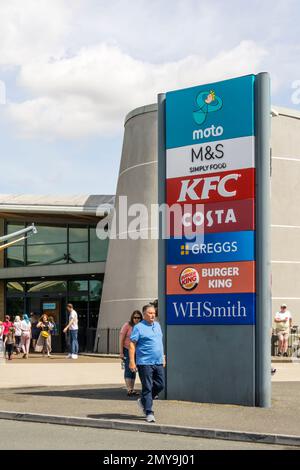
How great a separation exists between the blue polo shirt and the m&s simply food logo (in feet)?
13.7

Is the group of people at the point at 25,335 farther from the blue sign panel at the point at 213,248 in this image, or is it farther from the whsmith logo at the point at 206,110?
the whsmith logo at the point at 206,110

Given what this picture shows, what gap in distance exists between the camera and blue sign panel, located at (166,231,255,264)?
13.3 metres

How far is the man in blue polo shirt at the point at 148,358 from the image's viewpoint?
11430mm

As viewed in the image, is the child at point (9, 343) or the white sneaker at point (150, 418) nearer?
the white sneaker at point (150, 418)

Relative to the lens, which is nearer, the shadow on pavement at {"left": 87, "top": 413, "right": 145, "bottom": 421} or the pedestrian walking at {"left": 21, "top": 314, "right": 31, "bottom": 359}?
the shadow on pavement at {"left": 87, "top": 413, "right": 145, "bottom": 421}

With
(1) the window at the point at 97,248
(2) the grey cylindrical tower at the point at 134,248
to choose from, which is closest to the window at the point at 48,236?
(1) the window at the point at 97,248

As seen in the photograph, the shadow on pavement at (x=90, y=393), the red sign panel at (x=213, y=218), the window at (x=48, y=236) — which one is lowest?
the shadow on pavement at (x=90, y=393)

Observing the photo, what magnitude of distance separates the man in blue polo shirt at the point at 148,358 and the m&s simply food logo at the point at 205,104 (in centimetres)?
394

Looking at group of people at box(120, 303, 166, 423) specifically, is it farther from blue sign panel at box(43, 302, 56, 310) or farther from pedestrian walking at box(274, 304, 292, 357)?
blue sign panel at box(43, 302, 56, 310)

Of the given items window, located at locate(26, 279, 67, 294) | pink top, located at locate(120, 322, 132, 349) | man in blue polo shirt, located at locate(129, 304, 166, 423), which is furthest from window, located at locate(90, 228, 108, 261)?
man in blue polo shirt, located at locate(129, 304, 166, 423)

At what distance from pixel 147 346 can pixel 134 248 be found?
55.3 feet

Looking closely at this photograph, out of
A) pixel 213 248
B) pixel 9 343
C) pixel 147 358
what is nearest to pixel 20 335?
pixel 9 343

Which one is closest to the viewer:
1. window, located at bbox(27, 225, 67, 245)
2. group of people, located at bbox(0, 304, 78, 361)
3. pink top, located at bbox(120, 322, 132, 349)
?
pink top, located at bbox(120, 322, 132, 349)
